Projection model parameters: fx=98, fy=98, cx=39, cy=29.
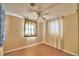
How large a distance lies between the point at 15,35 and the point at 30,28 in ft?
1.05

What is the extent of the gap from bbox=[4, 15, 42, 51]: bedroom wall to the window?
2.5 inches

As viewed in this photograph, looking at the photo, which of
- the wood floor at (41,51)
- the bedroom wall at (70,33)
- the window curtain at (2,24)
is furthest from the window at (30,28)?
the bedroom wall at (70,33)

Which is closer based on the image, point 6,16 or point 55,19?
point 6,16

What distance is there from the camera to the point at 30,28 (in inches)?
76.8

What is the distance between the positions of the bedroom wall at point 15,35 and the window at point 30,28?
0.21ft

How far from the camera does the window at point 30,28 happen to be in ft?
6.29

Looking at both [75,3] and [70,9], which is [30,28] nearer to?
[70,9]

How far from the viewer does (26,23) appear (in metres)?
1.91

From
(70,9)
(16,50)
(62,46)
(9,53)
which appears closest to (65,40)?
(62,46)

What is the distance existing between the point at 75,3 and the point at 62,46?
0.87m

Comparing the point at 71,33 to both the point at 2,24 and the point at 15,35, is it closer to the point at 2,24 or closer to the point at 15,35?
the point at 15,35

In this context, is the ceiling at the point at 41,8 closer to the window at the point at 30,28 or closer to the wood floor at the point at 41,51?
the window at the point at 30,28

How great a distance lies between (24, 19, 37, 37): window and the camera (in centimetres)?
192

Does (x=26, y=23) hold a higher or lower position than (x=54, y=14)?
lower
